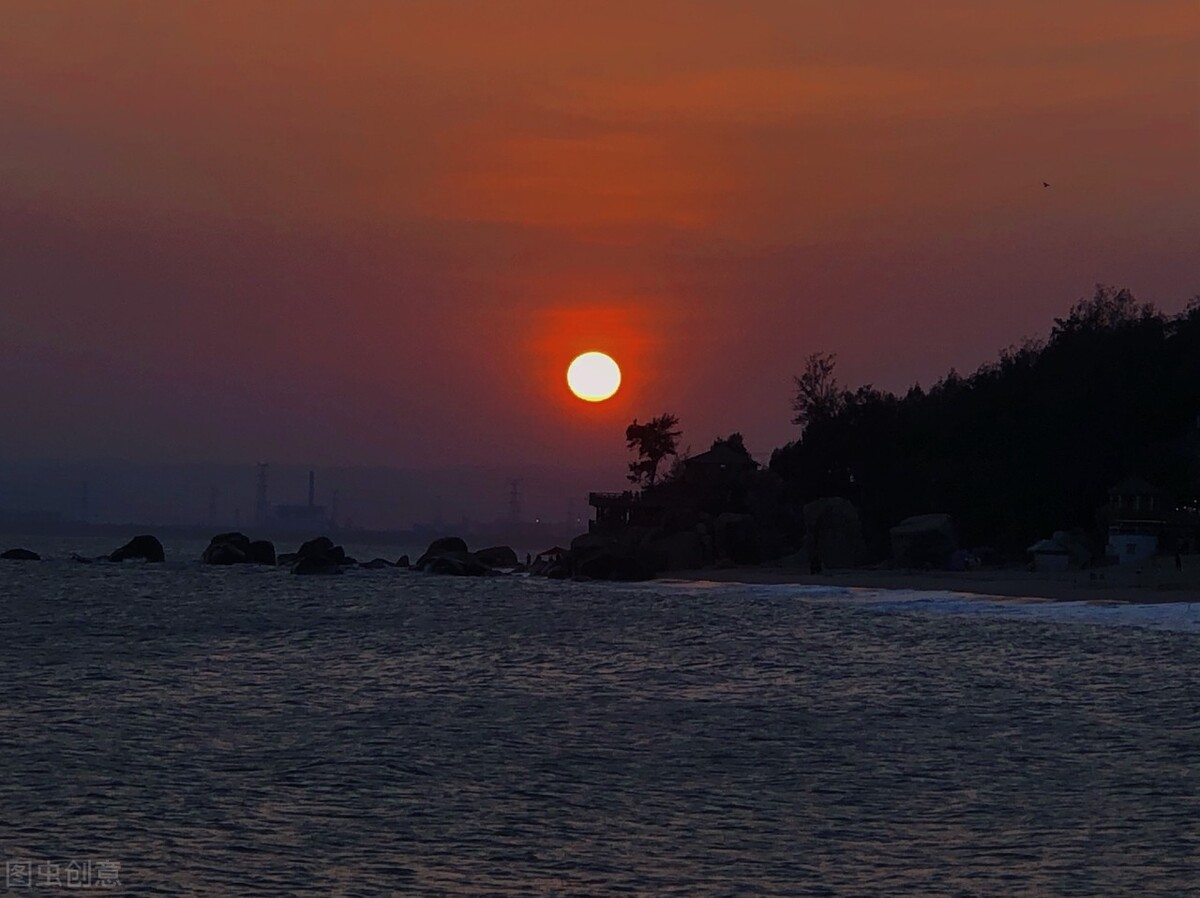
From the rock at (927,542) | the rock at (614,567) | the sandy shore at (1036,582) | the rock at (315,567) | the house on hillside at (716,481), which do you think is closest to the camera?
the sandy shore at (1036,582)

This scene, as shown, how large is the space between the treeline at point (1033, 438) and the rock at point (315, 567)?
32470 mm

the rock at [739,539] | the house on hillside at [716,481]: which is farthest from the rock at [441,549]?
the rock at [739,539]

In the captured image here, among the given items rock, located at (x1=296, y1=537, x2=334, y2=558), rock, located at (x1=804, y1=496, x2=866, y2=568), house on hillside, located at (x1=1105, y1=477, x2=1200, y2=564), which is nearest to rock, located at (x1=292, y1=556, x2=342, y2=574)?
rock, located at (x1=296, y1=537, x2=334, y2=558)

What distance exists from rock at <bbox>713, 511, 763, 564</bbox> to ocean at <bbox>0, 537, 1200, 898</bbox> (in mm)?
53322

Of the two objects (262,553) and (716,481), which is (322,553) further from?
(716,481)

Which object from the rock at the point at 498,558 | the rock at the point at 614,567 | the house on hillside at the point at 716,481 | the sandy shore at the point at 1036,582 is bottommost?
the sandy shore at the point at 1036,582

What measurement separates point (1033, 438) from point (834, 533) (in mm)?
12531

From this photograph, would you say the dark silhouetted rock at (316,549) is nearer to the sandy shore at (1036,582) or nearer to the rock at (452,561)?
the rock at (452,561)

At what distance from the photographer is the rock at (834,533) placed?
91.9 m

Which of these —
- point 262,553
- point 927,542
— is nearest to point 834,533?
point 927,542

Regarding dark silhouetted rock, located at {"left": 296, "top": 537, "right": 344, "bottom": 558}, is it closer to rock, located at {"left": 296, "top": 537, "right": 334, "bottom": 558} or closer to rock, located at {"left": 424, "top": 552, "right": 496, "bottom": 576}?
rock, located at {"left": 296, "top": 537, "right": 334, "bottom": 558}

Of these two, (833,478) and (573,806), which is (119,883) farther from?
(833,478)

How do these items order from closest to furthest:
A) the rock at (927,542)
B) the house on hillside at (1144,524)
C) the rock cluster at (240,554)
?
the house on hillside at (1144,524) < the rock at (927,542) < the rock cluster at (240,554)

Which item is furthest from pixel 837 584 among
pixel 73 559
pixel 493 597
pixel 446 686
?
pixel 73 559
